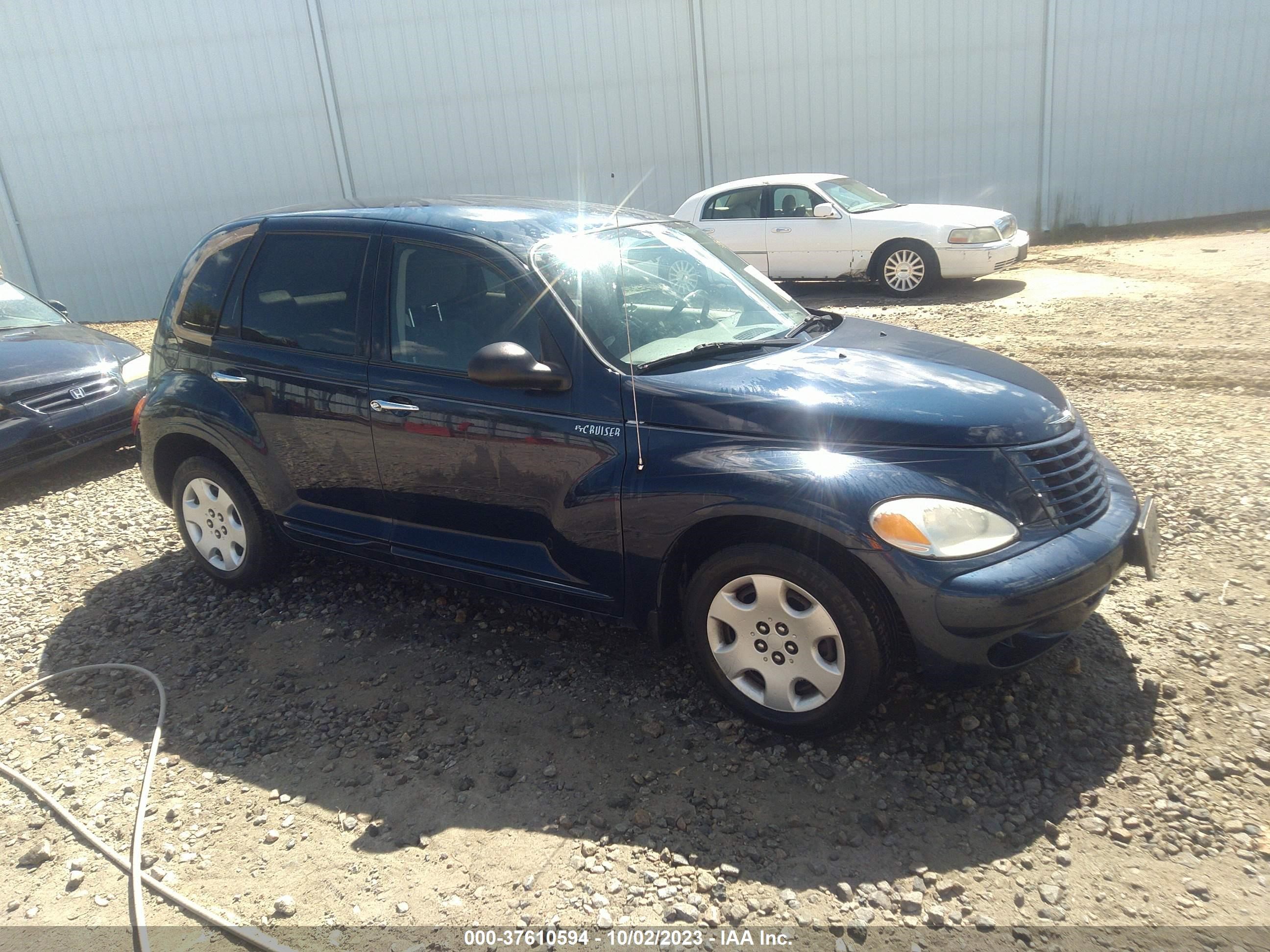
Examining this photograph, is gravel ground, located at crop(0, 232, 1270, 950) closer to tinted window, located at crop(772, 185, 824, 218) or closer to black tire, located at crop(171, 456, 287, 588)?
black tire, located at crop(171, 456, 287, 588)

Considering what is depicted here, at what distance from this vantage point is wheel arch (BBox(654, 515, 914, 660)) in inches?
118

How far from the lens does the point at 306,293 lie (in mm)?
4211

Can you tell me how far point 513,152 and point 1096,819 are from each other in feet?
50.1

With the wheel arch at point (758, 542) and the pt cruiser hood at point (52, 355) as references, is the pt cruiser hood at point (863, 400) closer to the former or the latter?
the wheel arch at point (758, 542)

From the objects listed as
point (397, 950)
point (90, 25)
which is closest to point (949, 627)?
point (397, 950)

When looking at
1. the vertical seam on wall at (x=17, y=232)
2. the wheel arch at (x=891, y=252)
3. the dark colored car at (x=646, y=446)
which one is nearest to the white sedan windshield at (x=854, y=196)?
the wheel arch at (x=891, y=252)

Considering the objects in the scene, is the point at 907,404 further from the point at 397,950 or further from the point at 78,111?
the point at 78,111

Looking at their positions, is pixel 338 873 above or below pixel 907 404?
below

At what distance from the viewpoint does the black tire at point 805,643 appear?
117 inches

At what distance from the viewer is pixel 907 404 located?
10.2 ft

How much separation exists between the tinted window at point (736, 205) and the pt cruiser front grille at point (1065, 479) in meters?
9.08

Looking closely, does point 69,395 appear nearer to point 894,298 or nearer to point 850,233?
point 850,233

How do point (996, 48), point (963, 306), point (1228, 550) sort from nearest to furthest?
point (1228, 550) < point (963, 306) < point (996, 48)

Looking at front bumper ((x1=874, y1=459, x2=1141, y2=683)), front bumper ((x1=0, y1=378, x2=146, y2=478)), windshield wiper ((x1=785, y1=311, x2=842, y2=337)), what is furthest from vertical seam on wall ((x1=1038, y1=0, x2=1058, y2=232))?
front bumper ((x1=874, y1=459, x2=1141, y2=683))
